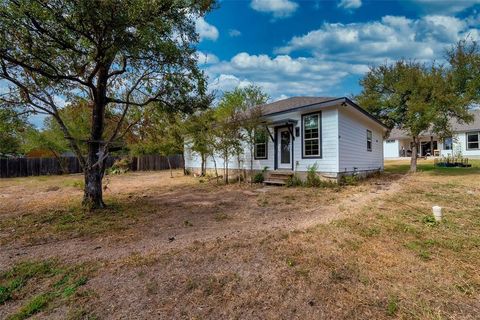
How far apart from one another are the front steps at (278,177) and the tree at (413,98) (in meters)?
7.83

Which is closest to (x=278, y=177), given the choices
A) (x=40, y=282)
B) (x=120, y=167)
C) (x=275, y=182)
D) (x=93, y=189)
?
(x=275, y=182)

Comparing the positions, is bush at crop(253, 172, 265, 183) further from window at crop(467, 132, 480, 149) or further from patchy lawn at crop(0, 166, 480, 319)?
window at crop(467, 132, 480, 149)

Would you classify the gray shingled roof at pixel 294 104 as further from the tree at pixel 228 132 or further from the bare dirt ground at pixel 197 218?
the bare dirt ground at pixel 197 218

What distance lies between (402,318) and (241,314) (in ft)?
4.45

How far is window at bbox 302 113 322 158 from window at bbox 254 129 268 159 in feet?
6.09

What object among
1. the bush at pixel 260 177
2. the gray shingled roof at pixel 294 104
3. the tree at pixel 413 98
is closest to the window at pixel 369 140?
the tree at pixel 413 98

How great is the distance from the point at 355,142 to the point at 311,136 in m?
2.43

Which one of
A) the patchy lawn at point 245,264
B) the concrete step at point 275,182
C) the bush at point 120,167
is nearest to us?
the patchy lawn at point 245,264

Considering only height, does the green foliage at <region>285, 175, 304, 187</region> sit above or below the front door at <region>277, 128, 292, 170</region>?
below

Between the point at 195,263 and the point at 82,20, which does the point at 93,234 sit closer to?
the point at 195,263

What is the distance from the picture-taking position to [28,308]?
2.29 meters

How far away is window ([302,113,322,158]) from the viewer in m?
10.2

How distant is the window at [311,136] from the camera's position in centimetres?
1016

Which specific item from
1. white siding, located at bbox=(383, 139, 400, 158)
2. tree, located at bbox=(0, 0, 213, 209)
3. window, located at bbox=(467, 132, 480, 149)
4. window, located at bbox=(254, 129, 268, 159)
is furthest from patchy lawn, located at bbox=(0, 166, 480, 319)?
white siding, located at bbox=(383, 139, 400, 158)
